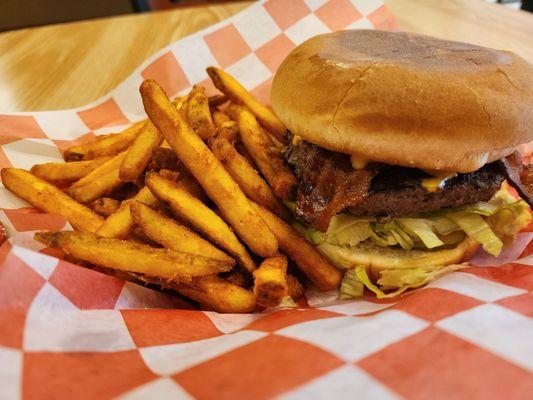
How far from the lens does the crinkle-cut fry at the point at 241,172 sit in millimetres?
1717

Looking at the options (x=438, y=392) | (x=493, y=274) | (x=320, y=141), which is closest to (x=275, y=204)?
(x=320, y=141)

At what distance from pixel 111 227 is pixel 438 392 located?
1049mm

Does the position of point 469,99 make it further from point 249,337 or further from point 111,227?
point 111,227

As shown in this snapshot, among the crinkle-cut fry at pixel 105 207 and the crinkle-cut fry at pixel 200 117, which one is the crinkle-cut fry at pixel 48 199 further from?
the crinkle-cut fry at pixel 200 117

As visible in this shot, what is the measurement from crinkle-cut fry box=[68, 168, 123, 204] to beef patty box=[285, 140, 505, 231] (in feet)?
2.27

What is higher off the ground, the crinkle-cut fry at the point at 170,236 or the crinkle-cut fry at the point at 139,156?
the crinkle-cut fry at the point at 139,156

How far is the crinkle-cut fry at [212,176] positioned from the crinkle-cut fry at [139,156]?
0.64 feet

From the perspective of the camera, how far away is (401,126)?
1492 mm

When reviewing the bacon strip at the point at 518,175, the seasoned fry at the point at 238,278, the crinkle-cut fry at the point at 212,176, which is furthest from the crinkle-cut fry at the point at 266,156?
the bacon strip at the point at 518,175

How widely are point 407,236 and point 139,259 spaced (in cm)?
93

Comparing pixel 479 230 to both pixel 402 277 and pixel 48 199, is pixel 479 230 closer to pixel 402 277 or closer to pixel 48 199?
pixel 402 277

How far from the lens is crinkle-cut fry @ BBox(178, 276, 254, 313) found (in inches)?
58.1

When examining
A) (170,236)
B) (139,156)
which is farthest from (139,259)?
(139,156)

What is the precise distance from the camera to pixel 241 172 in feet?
5.67
